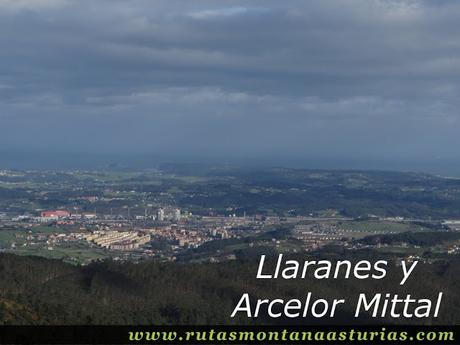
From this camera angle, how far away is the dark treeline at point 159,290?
2331 inches

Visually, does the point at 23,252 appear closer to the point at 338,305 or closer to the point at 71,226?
the point at 71,226

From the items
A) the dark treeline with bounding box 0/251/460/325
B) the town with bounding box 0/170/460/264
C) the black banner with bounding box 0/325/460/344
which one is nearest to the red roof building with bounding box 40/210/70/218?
the town with bounding box 0/170/460/264

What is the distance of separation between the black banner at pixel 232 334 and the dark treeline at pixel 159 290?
2398mm

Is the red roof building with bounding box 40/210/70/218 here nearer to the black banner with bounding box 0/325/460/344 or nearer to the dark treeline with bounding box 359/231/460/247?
the dark treeline with bounding box 359/231/460/247

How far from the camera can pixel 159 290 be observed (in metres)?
71.9

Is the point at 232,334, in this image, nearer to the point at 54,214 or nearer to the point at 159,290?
the point at 159,290

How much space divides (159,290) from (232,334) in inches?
654

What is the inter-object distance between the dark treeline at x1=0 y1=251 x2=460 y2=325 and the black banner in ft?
7.87

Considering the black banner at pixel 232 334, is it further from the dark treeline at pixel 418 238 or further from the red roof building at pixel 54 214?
the red roof building at pixel 54 214

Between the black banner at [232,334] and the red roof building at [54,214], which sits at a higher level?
the black banner at [232,334]

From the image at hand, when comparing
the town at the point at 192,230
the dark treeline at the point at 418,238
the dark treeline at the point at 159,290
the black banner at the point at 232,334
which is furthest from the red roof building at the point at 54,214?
the black banner at the point at 232,334

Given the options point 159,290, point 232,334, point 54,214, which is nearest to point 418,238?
point 159,290

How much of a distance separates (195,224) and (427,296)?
3639 inches

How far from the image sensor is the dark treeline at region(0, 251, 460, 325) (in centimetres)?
5921
